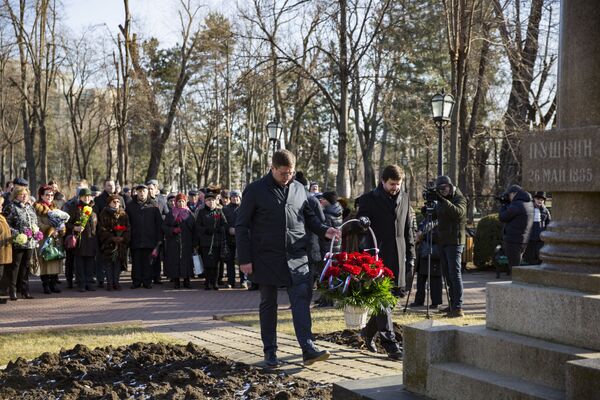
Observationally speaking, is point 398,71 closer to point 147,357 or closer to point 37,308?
point 37,308

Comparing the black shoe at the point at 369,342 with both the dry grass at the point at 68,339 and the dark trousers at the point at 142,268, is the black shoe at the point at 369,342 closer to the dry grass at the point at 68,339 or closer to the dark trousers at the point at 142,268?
the dry grass at the point at 68,339

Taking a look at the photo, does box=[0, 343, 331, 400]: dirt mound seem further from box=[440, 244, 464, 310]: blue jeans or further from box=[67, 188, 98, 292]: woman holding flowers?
box=[67, 188, 98, 292]: woman holding flowers

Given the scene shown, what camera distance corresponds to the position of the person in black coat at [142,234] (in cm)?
1589

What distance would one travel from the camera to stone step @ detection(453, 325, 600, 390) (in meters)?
4.65

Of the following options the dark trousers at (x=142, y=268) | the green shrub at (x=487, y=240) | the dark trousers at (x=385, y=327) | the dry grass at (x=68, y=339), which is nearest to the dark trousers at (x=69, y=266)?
the dark trousers at (x=142, y=268)

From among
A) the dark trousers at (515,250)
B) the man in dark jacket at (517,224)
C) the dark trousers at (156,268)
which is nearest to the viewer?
the man in dark jacket at (517,224)

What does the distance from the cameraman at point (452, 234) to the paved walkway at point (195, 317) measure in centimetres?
111

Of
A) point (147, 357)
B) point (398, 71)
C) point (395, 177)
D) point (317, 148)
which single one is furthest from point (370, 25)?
point (317, 148)

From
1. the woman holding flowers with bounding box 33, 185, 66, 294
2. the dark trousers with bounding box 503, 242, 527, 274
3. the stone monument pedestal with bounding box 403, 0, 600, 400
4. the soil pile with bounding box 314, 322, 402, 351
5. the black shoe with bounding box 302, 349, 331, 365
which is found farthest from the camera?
the woman holding flowers with bounding box 33, 185, 66, 294

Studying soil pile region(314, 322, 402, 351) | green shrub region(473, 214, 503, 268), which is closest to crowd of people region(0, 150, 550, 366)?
soil pile region(314, 322, 402, 351)

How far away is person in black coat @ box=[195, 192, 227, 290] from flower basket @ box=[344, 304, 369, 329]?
28.2 ft

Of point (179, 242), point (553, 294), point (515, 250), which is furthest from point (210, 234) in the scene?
point (553, 294)

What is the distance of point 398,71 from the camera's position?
1604 inches

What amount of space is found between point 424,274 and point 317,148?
172 ft
